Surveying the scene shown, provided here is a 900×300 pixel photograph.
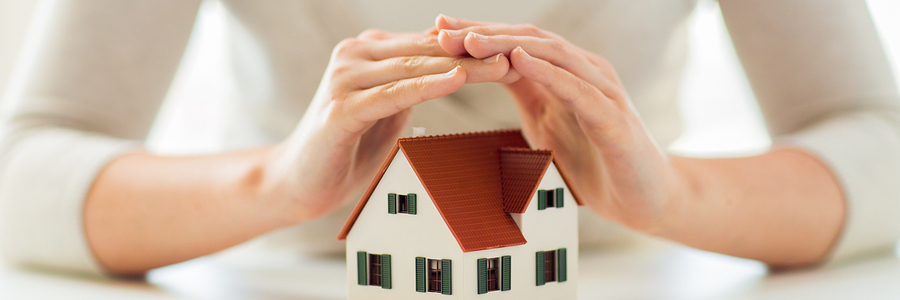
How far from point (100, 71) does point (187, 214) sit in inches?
12.3

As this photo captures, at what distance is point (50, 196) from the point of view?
3.09 feet

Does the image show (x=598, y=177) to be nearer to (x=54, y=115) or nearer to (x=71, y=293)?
(x=71, y=293)

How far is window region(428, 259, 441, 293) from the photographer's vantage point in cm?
67

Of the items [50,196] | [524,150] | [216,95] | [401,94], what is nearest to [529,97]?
[524,150]

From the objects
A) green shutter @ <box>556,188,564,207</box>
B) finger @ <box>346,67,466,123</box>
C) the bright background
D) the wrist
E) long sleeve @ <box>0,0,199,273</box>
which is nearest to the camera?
finger @ <box>346,67,466,123</box>

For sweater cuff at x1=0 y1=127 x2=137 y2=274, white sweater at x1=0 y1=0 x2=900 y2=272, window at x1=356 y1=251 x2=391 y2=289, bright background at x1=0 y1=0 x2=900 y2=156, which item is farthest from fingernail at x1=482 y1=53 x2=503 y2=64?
bright background at x1=0 y1=0 x2=900 y2=156

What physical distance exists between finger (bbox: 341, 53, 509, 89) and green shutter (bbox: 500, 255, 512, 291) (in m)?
0.17

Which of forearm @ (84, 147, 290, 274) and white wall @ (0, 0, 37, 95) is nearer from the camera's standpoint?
forearm @ (84, 147, 290, 274)

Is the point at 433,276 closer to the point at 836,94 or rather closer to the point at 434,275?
the point at 434,275

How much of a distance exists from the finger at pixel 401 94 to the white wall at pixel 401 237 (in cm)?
5

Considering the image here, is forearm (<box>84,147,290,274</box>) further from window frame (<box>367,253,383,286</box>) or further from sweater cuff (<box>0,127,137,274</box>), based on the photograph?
window frame (<box>367,253,383,286</box>)

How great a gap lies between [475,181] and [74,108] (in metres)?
0.68

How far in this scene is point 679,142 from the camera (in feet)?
4.34

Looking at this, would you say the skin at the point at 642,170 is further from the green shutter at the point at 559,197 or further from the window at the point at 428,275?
the window at the point at 428,275
